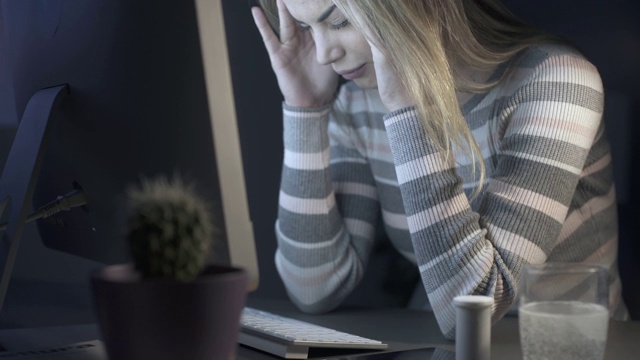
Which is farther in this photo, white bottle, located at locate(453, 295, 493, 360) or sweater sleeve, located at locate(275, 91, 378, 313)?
sweater sleeve, located at locate(275, 91, 378, 313)

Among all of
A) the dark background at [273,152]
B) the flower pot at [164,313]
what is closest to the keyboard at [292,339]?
the flower pot at [164,313]

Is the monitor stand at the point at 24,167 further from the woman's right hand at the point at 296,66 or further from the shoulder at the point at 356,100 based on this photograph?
the shoulder at the point at 356,100

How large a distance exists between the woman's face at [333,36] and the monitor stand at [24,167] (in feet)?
2.01

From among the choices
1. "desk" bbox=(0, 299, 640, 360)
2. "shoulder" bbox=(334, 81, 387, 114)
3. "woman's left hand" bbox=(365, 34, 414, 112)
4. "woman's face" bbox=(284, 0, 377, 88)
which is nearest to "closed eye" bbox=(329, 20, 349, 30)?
"woman's face" bbox=(284, 0, 377, 88)

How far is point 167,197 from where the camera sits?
0.62 m

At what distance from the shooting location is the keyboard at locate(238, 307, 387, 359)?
1008 mm

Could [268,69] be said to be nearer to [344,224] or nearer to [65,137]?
[344,224]

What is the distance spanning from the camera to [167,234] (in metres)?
0.60

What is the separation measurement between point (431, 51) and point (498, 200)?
250mm

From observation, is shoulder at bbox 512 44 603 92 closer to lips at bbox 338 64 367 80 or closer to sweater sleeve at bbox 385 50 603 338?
sweater sleeve at bbox 385 50 603 338

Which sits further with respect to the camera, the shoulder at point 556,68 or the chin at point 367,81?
the chin at point 367,81

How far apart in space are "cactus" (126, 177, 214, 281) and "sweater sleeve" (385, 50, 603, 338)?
70 centimetres

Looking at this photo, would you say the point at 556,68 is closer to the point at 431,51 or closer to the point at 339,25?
the point at 431,51

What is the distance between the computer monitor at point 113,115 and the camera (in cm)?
75
